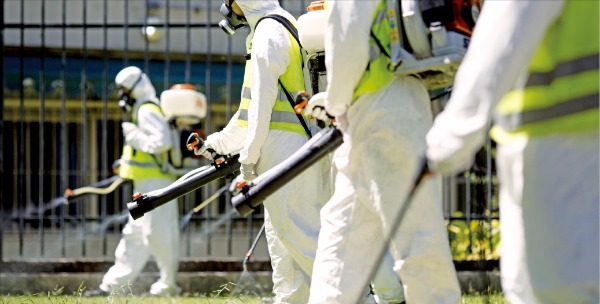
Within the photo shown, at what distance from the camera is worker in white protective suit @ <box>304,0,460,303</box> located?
3.99 meters

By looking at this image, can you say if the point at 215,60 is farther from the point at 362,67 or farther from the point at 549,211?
the point at 549,211

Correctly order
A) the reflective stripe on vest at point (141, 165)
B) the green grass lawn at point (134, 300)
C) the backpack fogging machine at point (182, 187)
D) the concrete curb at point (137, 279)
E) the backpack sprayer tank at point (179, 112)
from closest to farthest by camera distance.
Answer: the backpack fogging machine at point (182, 187) → the green grass lawn at point (134, 300) → the concrete curb at point (137, 279) → the reflective stripe on vest at point (141, 165) → the backpack sprayer tank at point (179, 112)

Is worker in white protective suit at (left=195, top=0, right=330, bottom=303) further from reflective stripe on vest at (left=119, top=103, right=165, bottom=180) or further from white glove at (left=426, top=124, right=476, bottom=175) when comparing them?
reflective stripe on vest at (left=119, top=103, right=165, bottom=180)

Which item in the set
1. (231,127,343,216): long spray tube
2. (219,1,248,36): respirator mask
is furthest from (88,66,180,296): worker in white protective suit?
(231,127,343,216): long spray tube

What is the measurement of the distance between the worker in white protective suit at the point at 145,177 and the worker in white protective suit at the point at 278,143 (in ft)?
10.5

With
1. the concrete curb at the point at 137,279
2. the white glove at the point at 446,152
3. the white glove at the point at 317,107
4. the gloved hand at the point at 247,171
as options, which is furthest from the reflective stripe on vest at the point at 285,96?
the concrete curb at the point at 137,279

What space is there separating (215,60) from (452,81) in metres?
12.2

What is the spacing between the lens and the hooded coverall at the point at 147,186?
9.27 metres

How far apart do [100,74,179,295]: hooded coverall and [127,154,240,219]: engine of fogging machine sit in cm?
319

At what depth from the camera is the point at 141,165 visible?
9.41 metres

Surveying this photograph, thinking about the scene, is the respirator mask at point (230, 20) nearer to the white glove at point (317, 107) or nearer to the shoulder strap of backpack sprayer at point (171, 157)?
the white glove at point (317, 107)

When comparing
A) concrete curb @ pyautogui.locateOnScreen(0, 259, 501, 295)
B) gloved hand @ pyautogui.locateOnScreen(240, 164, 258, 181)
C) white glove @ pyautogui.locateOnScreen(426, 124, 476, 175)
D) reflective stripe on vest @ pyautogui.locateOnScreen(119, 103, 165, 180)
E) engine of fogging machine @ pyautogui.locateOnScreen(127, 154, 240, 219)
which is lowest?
concrete curb @ pyautogui.locateOnScreen(0, 259, 501, 295)

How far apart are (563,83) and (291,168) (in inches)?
66.0

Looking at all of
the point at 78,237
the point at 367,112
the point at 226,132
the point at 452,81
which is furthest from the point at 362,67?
the point at 78,237
